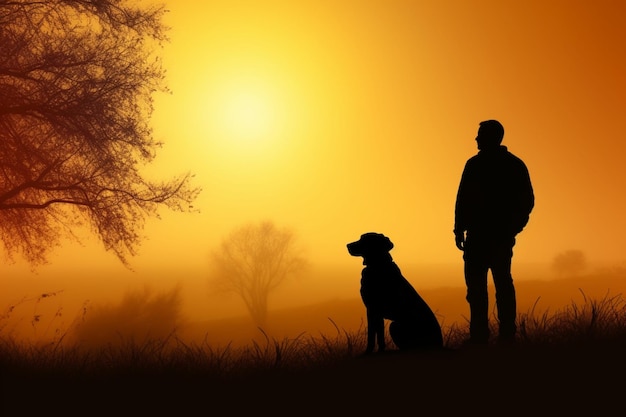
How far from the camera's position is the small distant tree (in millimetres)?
71500

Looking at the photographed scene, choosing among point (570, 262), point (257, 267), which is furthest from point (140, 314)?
point (570, 262)

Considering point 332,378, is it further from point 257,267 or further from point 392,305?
point 257,267

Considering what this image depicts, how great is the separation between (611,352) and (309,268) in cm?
4056

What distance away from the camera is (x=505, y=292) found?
840 cm

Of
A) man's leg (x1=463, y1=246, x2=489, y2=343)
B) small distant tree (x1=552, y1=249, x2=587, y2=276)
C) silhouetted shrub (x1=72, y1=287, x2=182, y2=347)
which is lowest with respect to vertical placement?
man's leg (x1=463, y1=246, x2=489, y2=343)

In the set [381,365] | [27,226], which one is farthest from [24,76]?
[381,365]

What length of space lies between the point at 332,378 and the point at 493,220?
10.6 ft

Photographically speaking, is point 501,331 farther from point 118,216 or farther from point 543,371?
point 118,216

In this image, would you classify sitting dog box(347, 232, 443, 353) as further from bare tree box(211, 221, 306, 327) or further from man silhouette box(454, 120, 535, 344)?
bare tree box(211, 221, 306, 327)

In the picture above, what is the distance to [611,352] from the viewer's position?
739 centimetres

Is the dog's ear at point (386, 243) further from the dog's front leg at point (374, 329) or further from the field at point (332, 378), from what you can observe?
the field at point (332, 378)

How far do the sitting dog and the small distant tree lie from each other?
70.3 m

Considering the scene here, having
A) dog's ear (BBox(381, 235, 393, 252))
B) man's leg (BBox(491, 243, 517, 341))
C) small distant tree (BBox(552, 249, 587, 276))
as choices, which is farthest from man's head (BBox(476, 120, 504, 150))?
small distant tree (BBox(552, 249, 587, 276))

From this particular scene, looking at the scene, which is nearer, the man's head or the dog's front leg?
the dog's front leg
